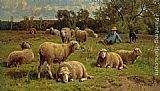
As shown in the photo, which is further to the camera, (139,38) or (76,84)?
(139,38)

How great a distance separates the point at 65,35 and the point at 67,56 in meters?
0.08

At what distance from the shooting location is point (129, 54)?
5.29ft

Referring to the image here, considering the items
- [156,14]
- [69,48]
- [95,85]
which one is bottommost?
[95,85]

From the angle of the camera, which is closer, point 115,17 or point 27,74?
point 27,74

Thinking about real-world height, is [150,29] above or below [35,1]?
below

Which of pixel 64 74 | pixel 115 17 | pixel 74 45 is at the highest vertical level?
pixel 115 17

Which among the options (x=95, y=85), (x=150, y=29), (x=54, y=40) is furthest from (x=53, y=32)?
(x=150, y=29)

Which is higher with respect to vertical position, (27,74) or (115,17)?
(115,17)

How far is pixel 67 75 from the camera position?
1.54 metres

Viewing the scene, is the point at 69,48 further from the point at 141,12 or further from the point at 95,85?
the point at 141,12

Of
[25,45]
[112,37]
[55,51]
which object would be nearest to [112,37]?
[112,37]

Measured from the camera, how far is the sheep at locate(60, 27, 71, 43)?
1583mm

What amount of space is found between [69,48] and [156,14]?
376mm

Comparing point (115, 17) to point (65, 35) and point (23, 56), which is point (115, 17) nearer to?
point (65, 35)
